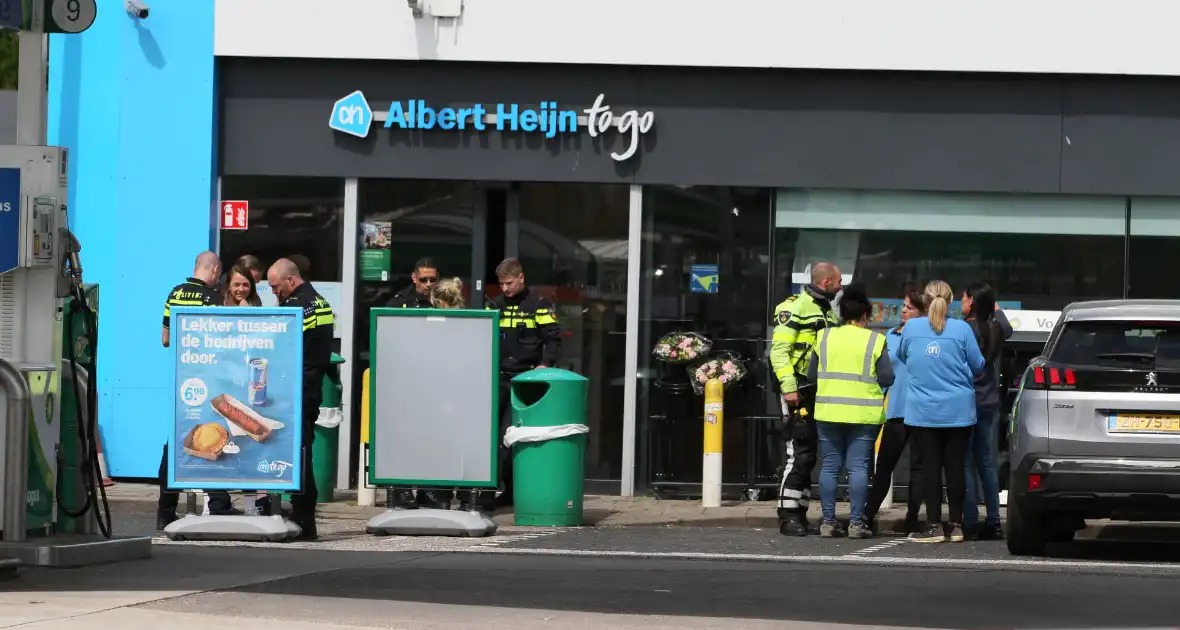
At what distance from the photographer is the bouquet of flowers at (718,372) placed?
15.3 m

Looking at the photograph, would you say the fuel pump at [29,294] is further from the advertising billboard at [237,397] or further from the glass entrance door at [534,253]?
the glass entrance door at [534,253]

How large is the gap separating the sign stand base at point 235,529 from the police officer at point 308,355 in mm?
165

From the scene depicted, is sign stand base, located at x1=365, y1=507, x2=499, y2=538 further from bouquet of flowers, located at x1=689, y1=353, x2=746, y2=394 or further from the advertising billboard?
bouquet of flowers, located at x1=689, y1=353, x2=746, y2=394

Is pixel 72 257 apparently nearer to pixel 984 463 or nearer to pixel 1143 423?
pixel 1143 423

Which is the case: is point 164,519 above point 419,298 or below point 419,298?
below

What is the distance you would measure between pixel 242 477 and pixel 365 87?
5.18m

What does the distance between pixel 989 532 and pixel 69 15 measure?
24.3 ft

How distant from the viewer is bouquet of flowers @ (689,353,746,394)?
15.3 meters

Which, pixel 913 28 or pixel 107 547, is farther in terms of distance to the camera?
pixel 913 28

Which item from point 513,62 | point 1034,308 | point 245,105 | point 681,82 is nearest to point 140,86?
point 245,105

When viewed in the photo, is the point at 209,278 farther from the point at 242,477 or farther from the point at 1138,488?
the point at 1138,488

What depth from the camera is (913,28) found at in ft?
52.5

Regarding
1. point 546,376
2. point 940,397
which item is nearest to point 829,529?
point 940,397

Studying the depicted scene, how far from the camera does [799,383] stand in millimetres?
13453
